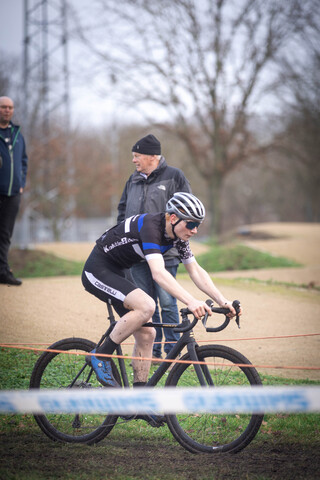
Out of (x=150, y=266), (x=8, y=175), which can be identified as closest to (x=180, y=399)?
(x=150, y=266)

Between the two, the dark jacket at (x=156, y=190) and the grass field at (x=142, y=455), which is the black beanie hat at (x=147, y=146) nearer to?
the dark jacket at (x=156, y=190)

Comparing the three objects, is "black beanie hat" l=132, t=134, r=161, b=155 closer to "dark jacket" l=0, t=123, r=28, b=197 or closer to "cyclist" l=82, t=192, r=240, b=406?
"cyclist" l=82, t=192, r=240, b=406

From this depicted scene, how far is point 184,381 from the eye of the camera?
13.7ft

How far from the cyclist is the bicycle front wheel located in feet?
1.12

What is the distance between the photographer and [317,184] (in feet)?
132

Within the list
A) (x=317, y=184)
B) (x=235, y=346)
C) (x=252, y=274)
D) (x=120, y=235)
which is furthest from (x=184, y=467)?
(x=317, y=184)

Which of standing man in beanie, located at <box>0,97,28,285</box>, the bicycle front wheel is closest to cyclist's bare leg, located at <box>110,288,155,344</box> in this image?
the bicycle front wheel

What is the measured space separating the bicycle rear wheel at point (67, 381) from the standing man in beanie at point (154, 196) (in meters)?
1.35

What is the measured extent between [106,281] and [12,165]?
14.1 feet

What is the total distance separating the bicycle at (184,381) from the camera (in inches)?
158

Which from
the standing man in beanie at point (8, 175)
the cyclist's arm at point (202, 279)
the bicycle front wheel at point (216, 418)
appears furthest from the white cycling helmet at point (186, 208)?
the standing man in beanie at point (8, 175)

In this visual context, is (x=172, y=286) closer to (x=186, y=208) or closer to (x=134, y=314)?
(x=134, y=314)

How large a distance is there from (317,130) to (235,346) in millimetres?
22526

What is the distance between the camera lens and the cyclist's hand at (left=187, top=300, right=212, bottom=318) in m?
3.88
